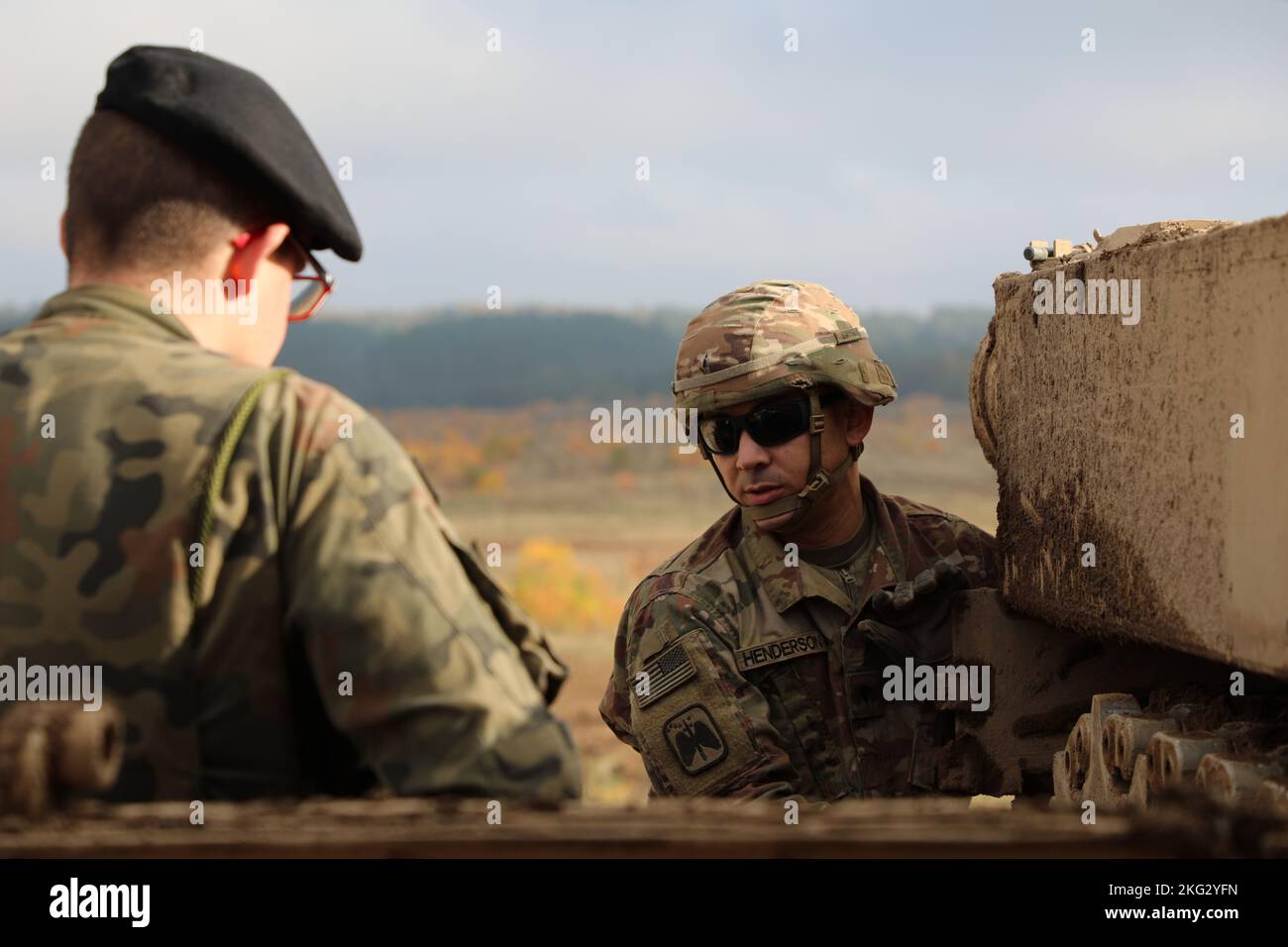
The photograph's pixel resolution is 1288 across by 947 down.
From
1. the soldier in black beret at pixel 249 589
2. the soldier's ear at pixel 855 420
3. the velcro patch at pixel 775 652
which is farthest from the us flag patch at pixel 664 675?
the soldier in black beret at pixel 249 589

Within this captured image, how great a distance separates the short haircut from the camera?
267cm

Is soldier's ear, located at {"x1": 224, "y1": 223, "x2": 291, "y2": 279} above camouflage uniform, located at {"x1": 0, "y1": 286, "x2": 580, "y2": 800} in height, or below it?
above

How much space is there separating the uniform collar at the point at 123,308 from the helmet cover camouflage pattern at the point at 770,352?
2.71 metres

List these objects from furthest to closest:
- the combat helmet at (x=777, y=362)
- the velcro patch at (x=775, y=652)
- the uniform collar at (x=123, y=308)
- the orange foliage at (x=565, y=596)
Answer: the orange foliage at (x=565, y=596)
the combat helmet at (x=777, y=362)
the velcro patch at (x=775, y=652)
the uniform collar at (x=123, y=308)

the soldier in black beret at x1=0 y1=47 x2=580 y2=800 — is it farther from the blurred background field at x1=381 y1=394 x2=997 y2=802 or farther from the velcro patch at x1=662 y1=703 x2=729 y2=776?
the blurred background field at x1=381 y1=394 x2=997 y2=802

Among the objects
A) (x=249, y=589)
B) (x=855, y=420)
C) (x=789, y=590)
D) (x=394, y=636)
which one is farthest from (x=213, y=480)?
(x=855, y=420)

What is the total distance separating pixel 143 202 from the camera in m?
2.67

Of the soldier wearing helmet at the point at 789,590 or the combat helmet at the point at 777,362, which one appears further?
the combat helmet at the point at 777,362

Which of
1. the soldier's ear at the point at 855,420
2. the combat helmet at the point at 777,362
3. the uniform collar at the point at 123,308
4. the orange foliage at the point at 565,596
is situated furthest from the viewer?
the orange foliage at the point at 565,596

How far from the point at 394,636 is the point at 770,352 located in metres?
2.99

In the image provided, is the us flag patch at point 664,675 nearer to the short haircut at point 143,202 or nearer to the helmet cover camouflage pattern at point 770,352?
the helmet cover camouflage pattern at point 770,352

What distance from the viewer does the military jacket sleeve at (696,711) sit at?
15.5 ft

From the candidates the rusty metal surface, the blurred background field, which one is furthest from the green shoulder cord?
the blurred background field
